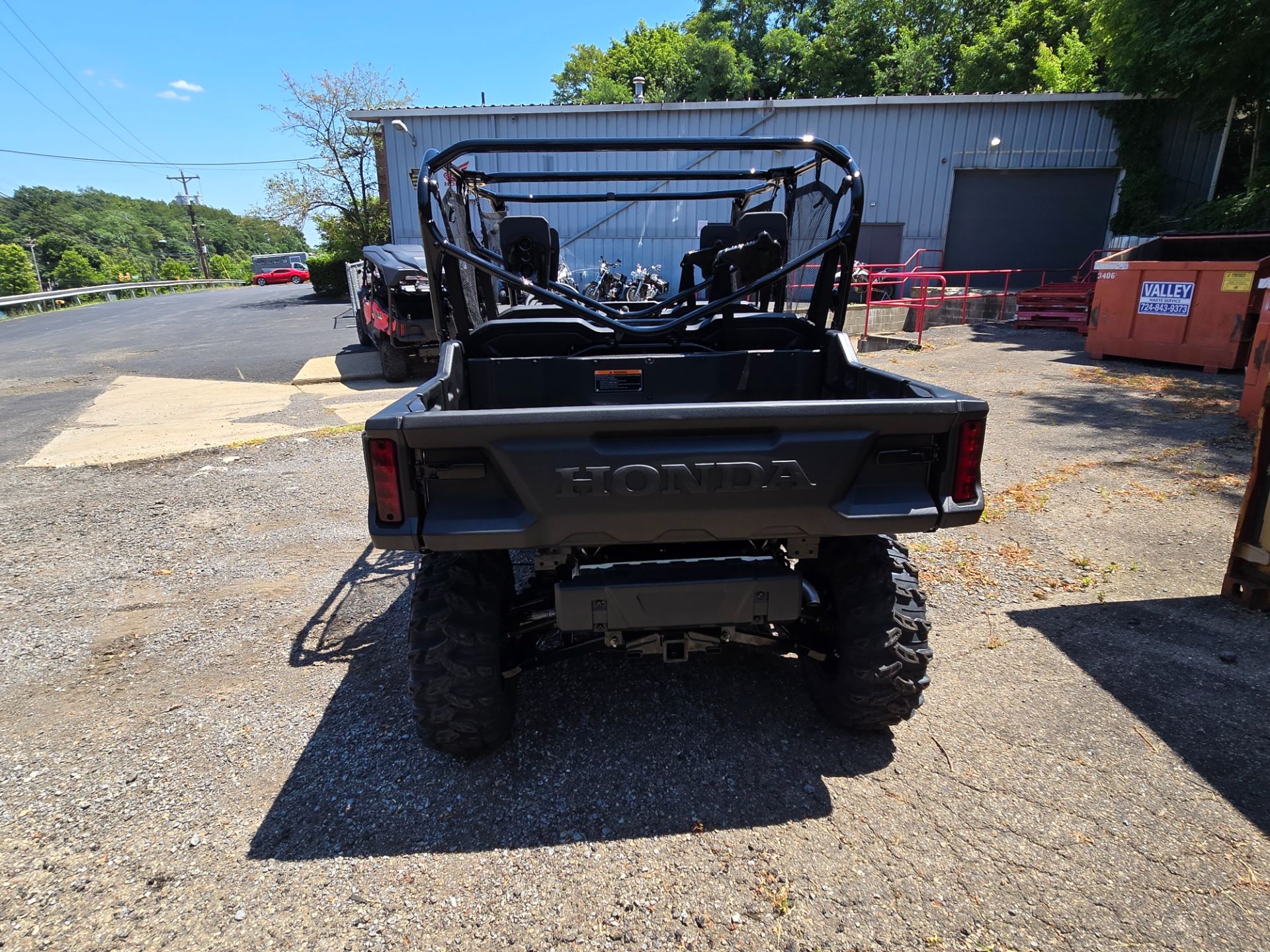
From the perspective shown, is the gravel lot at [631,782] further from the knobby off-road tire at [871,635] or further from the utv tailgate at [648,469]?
the utv tailgate at [648,469]

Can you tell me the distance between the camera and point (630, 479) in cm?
218

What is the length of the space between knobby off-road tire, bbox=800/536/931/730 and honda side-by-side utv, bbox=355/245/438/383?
316 inches

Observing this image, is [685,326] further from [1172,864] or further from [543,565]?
[1172,864]

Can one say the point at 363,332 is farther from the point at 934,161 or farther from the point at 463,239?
the point at 934,161

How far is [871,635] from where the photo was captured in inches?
101

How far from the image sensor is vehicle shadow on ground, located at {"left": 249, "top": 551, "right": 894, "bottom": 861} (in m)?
2.37

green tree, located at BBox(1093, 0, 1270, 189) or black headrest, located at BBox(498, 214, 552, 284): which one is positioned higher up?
green tree, located at BBox(1093, 0, 1270, 189)

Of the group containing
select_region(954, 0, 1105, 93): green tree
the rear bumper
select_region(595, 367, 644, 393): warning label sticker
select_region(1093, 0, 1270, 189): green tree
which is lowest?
the rear bumper

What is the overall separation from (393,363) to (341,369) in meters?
1.78

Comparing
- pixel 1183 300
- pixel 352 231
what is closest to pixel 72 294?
pixel 352 231

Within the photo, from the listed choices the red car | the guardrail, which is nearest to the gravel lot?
the guardrail

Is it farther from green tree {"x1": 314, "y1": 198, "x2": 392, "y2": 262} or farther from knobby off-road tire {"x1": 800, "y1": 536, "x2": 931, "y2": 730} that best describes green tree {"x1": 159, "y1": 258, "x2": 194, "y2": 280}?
knobby off-road tire {"x1": 800, "y1": 536, "x2": 931, "y2": 730}

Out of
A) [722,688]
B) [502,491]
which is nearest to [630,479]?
[502,491]

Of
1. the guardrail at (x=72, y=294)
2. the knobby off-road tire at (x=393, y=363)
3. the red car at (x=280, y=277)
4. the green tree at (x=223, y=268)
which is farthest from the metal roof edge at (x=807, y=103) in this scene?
the green tree at (x=223, y=268)
